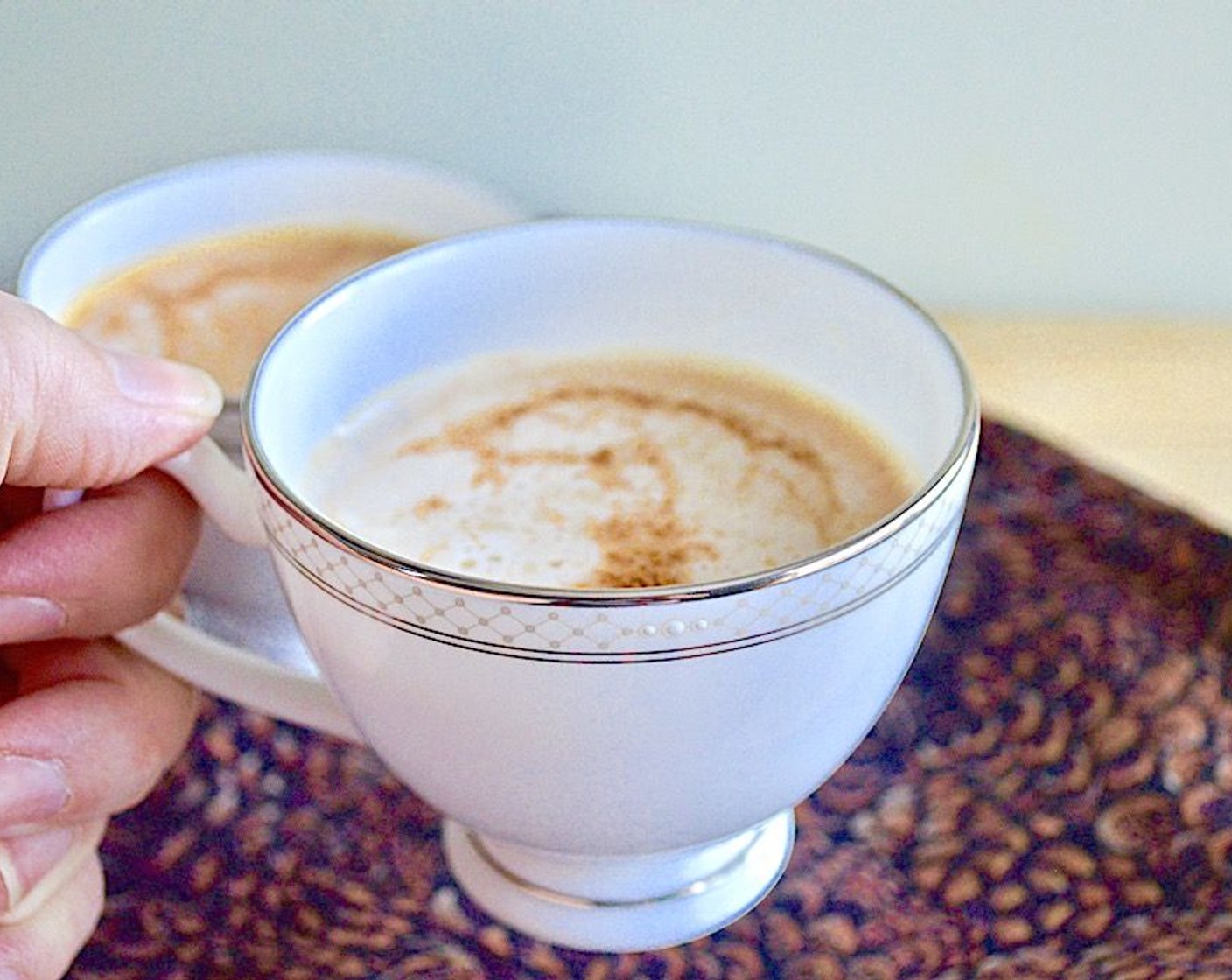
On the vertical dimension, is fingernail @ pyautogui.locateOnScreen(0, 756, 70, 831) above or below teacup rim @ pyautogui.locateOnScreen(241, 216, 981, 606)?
below

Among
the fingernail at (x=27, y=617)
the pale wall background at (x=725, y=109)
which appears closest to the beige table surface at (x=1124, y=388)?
the pale wall background at (x=725, y=109)

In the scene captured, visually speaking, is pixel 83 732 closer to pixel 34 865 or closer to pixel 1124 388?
pixel 34 865

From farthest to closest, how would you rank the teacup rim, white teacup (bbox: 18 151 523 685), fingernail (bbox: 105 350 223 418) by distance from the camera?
white teacup (bbox: 18 151 523 685)
fingernail (bbox: 105 350 223 418)
the teacup rim

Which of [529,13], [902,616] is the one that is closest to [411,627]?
[902,616]

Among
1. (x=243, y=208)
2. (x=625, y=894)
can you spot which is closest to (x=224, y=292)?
(x=243, y=208)

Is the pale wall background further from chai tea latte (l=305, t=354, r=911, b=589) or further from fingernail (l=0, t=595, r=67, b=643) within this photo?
fingernail (l=0, t=595, r=67, b=643)

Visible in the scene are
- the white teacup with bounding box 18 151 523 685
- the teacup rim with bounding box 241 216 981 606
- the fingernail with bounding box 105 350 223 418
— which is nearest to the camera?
the teacup rim with bounding box 241 216 981 606

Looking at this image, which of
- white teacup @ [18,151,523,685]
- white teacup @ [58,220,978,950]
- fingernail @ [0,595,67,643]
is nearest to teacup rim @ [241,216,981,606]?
white teacup @ [58,220,978,950]
